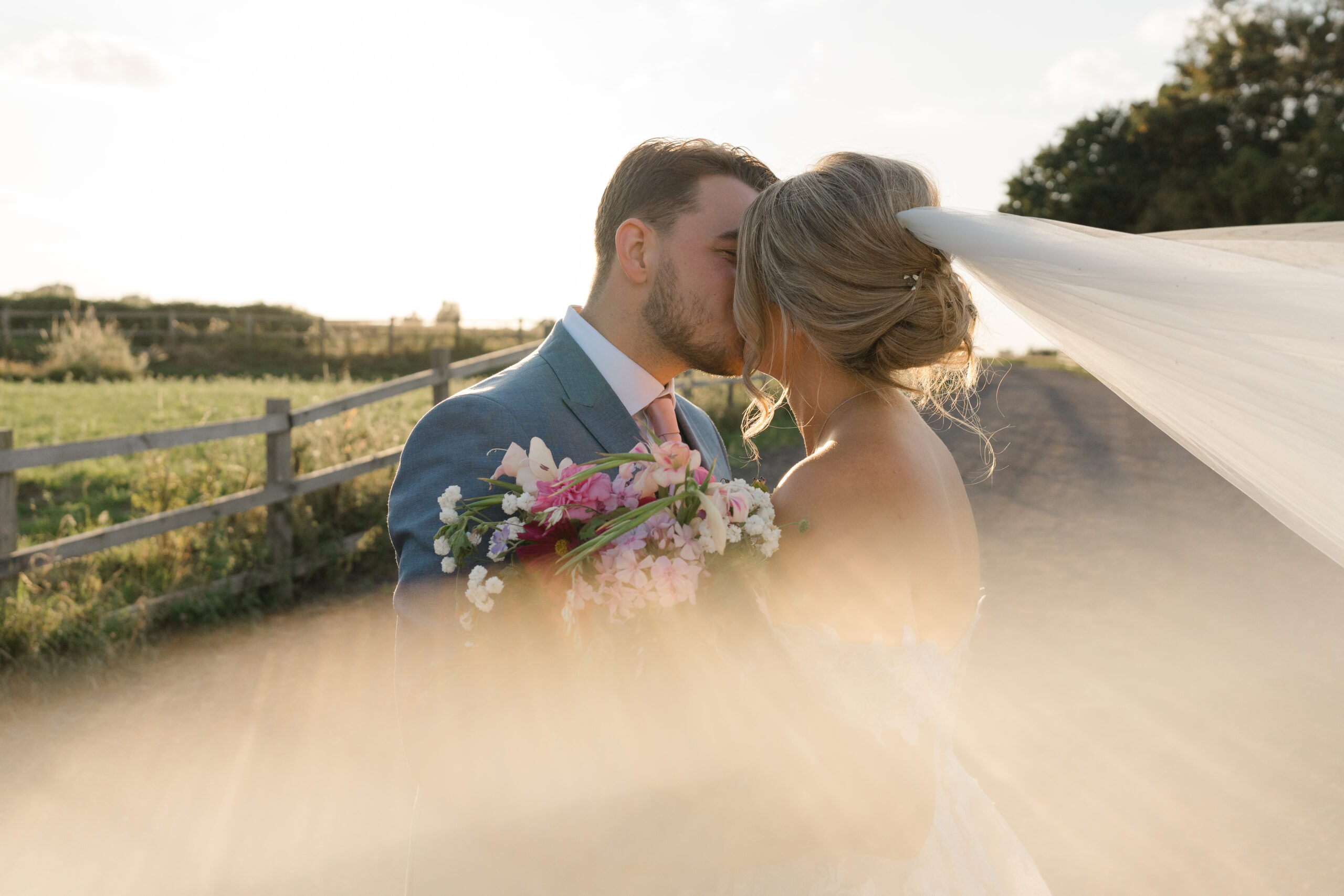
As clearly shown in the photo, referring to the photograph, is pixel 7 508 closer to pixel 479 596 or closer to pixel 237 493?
pixel 237 493

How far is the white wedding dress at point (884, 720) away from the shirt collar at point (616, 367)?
103 cm

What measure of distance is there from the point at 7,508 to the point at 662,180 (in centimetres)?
499

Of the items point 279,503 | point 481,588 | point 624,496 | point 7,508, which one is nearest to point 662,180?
point 624,496

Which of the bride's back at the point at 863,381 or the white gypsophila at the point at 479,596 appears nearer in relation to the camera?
the white gypsophila at the point at 479,596

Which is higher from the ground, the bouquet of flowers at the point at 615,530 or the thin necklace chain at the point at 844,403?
the thin necklace chain at the point at 844,403

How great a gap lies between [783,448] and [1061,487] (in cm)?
388

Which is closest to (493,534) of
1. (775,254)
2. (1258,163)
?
(775,254)

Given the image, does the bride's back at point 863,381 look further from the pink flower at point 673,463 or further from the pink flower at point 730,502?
the pink flower at point 673,463

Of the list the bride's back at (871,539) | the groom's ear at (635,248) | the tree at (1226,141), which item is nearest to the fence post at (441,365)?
the groom's ear at (635,248)

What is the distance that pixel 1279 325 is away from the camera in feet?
7.11

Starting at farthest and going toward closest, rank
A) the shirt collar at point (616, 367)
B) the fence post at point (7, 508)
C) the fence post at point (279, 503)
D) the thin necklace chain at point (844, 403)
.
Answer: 1. the fence post at point (279, 503)
2. the fence post at point (7, 508)
3. the shirt collar at point (616, 367)
4. the thin necklace chain at point (844, 403)

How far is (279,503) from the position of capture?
746 centimetres

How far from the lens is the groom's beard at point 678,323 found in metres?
3.15

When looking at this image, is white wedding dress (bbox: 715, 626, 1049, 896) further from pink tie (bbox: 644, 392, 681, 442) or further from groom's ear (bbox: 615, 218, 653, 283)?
groom's ear (bbox: 615, 218, 653, 283)
